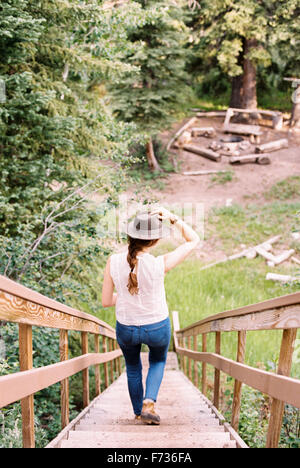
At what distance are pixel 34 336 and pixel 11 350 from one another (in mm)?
425

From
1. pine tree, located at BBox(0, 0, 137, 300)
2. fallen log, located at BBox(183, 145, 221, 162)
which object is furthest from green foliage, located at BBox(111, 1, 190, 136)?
pine tree, located at BBox(0, 0, 137, 300)

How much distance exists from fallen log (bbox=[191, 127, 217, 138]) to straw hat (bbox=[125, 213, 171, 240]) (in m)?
19.8

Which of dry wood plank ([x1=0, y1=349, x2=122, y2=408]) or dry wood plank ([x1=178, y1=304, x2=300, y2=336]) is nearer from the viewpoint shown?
dry wood plank ([x1=0, y1=349, x2=122, y2=408])

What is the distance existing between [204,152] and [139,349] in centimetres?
1754

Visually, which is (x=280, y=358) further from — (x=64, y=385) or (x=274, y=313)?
(x=64, y=385)

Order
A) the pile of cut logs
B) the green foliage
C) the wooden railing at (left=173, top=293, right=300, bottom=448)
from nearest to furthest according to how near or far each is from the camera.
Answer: the wooden railing at (left=173, top=293, right=300, bottom=448), the green foliage, the pile of cut logs

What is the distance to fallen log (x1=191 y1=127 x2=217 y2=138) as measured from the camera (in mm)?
21438

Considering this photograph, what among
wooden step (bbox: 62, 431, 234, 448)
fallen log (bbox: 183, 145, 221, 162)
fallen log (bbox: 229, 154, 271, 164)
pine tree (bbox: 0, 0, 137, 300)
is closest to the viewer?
wooden step (bbox: 62, 431, 234, 448)

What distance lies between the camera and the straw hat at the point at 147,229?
254cm

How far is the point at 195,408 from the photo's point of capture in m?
3.59

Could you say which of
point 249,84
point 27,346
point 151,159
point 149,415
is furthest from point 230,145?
point 27,346

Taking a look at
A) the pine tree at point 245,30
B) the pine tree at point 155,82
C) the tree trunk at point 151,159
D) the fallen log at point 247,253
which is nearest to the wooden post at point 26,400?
the fallen log at point 247,253

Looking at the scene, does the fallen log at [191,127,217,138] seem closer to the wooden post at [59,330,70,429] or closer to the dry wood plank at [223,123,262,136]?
the dry wood plank at [223,123,262,136]
